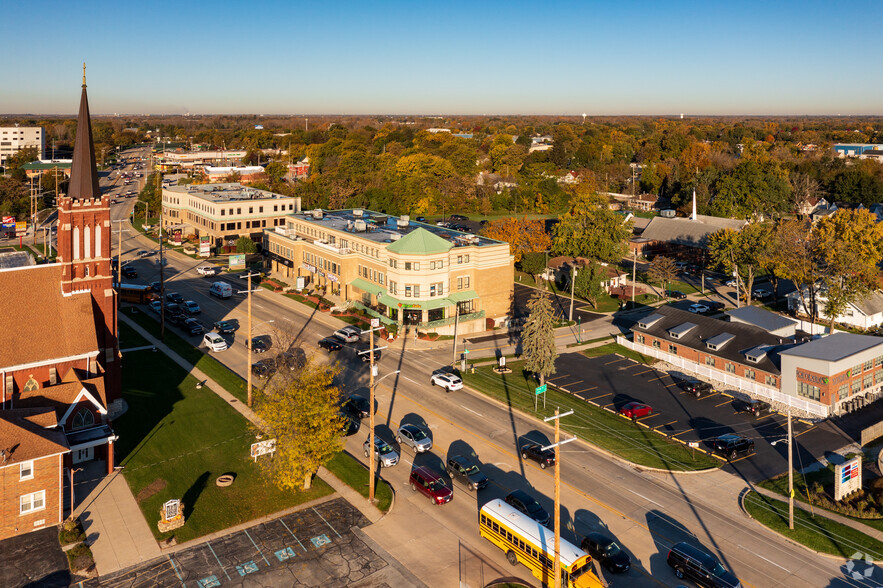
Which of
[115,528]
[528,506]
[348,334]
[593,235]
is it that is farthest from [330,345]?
[593,235]

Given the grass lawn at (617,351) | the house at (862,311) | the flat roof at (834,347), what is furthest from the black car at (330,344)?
the house at (862,311)

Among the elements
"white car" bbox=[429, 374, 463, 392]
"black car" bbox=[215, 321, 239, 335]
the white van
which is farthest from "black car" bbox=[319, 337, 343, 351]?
the white van

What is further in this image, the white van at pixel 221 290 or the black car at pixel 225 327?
the white van at pixel 221 290

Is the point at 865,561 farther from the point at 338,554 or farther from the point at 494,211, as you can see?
the point at 494,211

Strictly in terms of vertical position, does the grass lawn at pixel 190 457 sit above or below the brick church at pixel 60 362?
below

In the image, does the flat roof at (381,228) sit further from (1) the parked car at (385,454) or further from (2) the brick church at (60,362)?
(2) the brick church at (60,362)

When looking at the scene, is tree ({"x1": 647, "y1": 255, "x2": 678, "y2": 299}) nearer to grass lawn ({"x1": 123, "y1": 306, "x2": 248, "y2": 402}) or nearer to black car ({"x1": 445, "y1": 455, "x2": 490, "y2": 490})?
black car ({"x1": 445, "y1": 455, "x2": 490, "y2": 490})

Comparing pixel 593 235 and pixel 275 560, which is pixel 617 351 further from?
pixel 275 560
